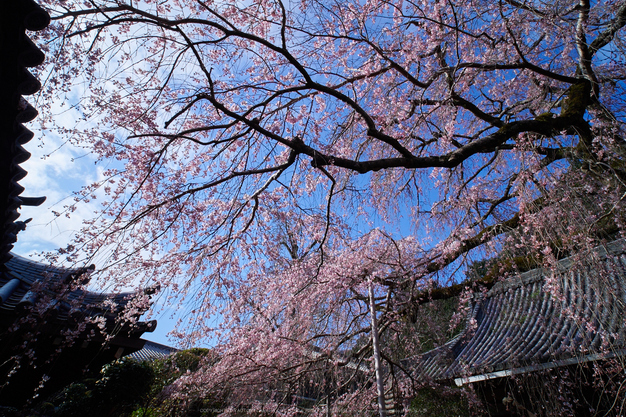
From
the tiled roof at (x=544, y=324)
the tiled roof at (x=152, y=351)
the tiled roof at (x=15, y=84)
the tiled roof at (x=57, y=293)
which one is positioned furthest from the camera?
the tiled roof at (x=152, y=351)

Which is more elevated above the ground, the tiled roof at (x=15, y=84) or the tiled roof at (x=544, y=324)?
the tiled roof at (x=15, y=84)

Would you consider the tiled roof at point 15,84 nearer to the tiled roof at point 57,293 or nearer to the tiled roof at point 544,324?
the tiled roof at point 57,293

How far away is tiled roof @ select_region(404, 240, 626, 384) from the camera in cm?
291

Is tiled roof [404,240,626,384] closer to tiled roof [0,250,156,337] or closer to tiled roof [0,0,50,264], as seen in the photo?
tiled roof [0,0,50,264]

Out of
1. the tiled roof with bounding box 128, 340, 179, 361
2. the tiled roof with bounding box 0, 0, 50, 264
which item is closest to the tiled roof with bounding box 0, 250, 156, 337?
the tiled roof with bounding box 0, 0, 50, 264

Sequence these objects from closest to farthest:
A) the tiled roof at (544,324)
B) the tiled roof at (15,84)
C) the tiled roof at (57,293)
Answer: the tiled roof at (15,84)
the tiled roof at (544,324)
the tiled roof at (57,293)

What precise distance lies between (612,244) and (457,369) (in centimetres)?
299

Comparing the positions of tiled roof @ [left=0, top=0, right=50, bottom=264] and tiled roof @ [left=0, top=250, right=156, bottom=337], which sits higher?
tiled roof @ [left=0, top=0, right=50, bottom=264]

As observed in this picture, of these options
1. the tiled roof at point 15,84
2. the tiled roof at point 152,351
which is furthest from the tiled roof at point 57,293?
the tiled roof at point 152,351

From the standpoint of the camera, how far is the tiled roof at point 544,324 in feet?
9.53

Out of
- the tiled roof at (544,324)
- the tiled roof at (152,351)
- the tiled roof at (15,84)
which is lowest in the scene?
the tiled roof at (544,324)

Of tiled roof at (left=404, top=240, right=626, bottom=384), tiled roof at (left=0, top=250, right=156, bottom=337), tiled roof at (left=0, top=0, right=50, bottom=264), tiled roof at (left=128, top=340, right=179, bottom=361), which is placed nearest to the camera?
tiled roof at (left=0, top=0, right=50, bottom=264)

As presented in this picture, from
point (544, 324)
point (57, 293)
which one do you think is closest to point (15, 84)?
point (57, 293)

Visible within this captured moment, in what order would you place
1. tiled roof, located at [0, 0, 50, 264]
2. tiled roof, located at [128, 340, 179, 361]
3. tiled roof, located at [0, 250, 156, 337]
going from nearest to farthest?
tiled roof, located at [0, 0, 50, 264] < tiled roof, located at [0, 250, 156, 337] < tiled roof, located at [128, 340, 179, 361]
